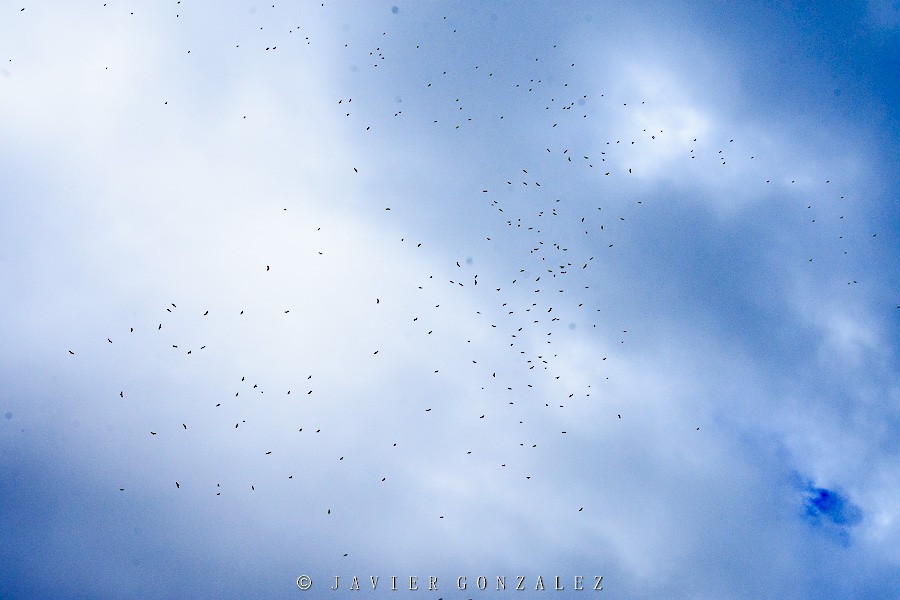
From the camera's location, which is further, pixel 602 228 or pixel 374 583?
pixel 602 228

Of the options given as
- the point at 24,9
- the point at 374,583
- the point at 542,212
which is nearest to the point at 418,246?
the point at 542,212

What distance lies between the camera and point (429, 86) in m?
44.8

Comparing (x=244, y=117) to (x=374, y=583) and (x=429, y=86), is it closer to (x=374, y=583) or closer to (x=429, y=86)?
(x=429, y=86)

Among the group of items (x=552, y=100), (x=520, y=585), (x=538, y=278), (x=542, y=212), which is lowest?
(x=520, y=585)

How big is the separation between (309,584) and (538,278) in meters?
30.6

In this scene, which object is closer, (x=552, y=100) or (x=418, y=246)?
(x=552, y=100)

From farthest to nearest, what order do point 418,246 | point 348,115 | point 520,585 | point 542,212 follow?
point 418,246 < point 542,212 < point 520,585 < point 348,115

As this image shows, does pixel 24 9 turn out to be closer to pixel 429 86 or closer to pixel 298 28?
pixel 298 28

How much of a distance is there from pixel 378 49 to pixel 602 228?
24.5 metres

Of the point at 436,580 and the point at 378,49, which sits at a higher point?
the point at 378,49

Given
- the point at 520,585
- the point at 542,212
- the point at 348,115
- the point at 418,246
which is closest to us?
the point at 348,115

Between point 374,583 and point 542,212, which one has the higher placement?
point 542,212

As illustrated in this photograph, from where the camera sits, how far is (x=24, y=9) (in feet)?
163

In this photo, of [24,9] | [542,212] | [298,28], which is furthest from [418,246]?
[24,9]
